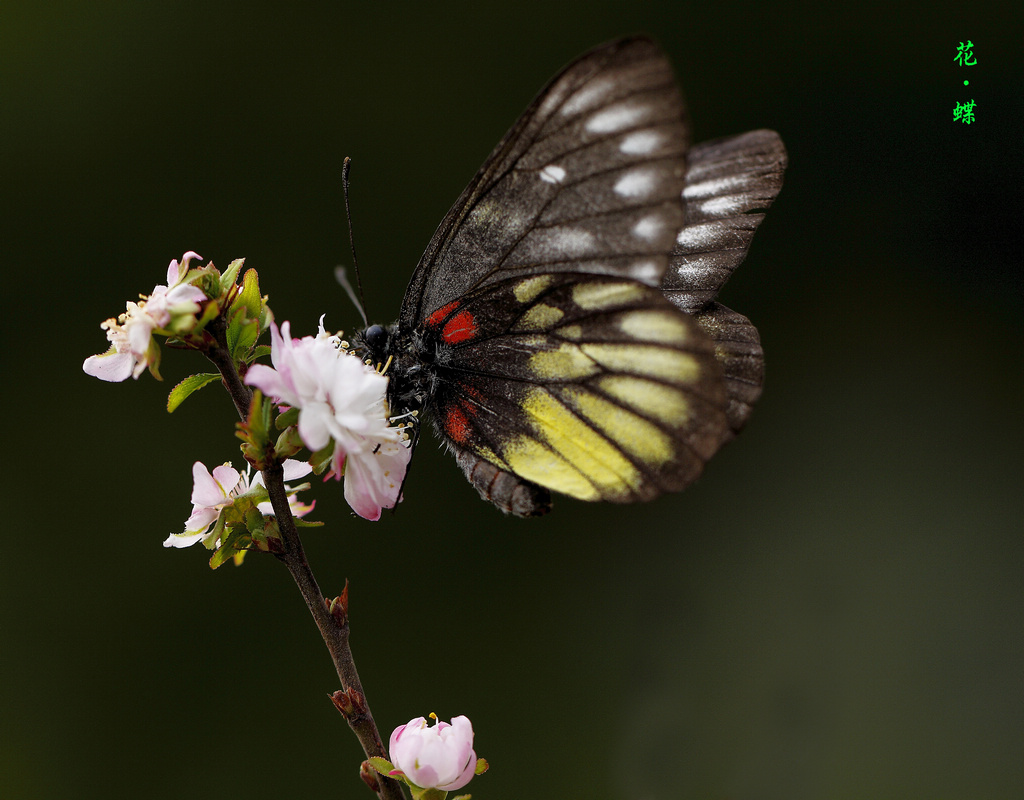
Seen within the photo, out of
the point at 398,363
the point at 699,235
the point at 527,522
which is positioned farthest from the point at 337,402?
the point at 527,522

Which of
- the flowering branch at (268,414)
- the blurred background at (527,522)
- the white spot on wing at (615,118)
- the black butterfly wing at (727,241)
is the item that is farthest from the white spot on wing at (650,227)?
the blurred background at (527,522)

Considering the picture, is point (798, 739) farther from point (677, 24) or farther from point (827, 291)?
point (677, 24)

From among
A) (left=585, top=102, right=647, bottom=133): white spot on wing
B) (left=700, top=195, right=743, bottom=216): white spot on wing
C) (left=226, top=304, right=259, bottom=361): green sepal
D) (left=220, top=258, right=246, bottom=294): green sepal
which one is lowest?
(left=700, top=195, right=743, bottom=216): white spot on wing

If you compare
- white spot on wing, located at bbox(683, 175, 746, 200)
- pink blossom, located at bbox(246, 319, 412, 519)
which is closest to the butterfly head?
pink blossom, located at bbox(246, 319, 412, 519)

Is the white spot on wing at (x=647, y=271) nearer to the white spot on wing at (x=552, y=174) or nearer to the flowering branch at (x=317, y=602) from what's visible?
the white spot on wing at (x=552, y=174)

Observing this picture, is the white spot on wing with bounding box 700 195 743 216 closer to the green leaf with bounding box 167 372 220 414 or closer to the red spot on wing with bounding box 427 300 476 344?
the red spot on wing with bounding box 427 300 476 344

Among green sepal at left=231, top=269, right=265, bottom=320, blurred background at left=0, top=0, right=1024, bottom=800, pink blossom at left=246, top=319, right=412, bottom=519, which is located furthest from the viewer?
blurred background at left=0, top=0, right=1024, bottom=800

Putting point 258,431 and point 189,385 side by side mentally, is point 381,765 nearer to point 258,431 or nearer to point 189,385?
point 258,431

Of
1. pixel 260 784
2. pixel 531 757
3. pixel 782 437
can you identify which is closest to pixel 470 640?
pixel 531 757
